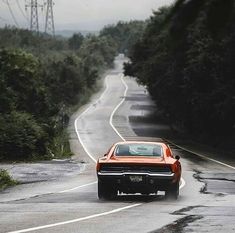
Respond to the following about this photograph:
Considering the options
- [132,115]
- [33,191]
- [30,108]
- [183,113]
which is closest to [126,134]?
[183,113]

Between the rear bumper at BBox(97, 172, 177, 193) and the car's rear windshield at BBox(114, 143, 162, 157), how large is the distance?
1046 millimetres

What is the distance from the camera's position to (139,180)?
16000 mm

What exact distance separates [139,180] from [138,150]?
1.44 metres

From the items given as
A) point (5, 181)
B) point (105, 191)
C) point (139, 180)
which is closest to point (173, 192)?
point (139, 180)

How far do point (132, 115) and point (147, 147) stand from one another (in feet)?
193

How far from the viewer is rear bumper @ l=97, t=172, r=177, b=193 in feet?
52.5

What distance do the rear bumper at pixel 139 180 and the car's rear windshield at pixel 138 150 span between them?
3.43ft

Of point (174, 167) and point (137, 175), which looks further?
point (174, 167)

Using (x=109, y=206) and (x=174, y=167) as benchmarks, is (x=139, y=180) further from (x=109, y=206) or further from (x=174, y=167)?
(x=109, y=206)

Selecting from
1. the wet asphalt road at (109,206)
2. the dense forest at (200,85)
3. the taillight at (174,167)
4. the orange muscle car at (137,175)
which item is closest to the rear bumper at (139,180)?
the orange muscle car at (137,175)

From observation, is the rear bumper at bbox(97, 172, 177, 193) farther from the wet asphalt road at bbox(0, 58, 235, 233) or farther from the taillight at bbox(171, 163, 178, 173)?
the wet asphalt road at bbox(0, 58, 235, 233)

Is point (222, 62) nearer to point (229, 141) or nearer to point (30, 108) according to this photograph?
point (229, 141)

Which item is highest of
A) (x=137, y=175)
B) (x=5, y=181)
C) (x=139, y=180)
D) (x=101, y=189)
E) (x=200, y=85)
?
(x=200, y=85)

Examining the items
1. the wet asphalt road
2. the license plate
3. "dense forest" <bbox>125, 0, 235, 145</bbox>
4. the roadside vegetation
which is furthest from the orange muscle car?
"dense forest" <bbox>125, 0, 235, 145</bbox>
